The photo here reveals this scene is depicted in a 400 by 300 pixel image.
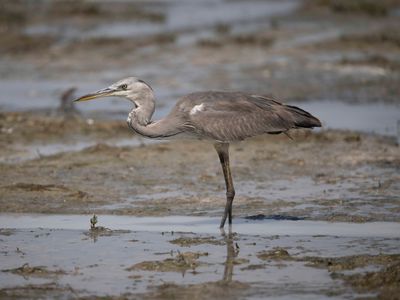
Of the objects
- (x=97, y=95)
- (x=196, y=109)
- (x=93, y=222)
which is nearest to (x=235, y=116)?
(x=196, y=109)

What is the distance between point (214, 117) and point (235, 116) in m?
0.26

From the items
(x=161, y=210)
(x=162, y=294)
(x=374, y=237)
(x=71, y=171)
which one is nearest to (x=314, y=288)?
(x=162, y=294)

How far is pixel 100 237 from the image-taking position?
32.3 feet

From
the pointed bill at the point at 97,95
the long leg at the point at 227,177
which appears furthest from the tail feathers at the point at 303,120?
the pointed bill at the point at 97,95

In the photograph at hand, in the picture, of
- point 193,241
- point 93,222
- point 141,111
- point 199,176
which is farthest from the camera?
point 199,176

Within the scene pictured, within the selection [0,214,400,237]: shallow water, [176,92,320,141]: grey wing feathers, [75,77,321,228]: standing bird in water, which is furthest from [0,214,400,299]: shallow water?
[176,92,320,141]: grey wing feathers

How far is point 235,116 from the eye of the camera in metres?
10.7

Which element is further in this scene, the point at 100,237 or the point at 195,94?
the point at 195,94

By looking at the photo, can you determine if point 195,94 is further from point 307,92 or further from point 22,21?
point 22,21

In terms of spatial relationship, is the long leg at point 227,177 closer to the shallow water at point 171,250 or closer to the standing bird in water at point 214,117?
the standing bird in water at point 214,117

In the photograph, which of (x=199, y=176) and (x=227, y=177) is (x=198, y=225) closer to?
(x=227, y=177)

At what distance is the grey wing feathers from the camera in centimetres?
1055

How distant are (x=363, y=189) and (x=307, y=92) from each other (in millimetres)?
7310

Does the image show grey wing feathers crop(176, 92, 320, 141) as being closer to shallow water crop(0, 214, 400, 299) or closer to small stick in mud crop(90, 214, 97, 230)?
shallow water crop(0, 214, 400, 299)
